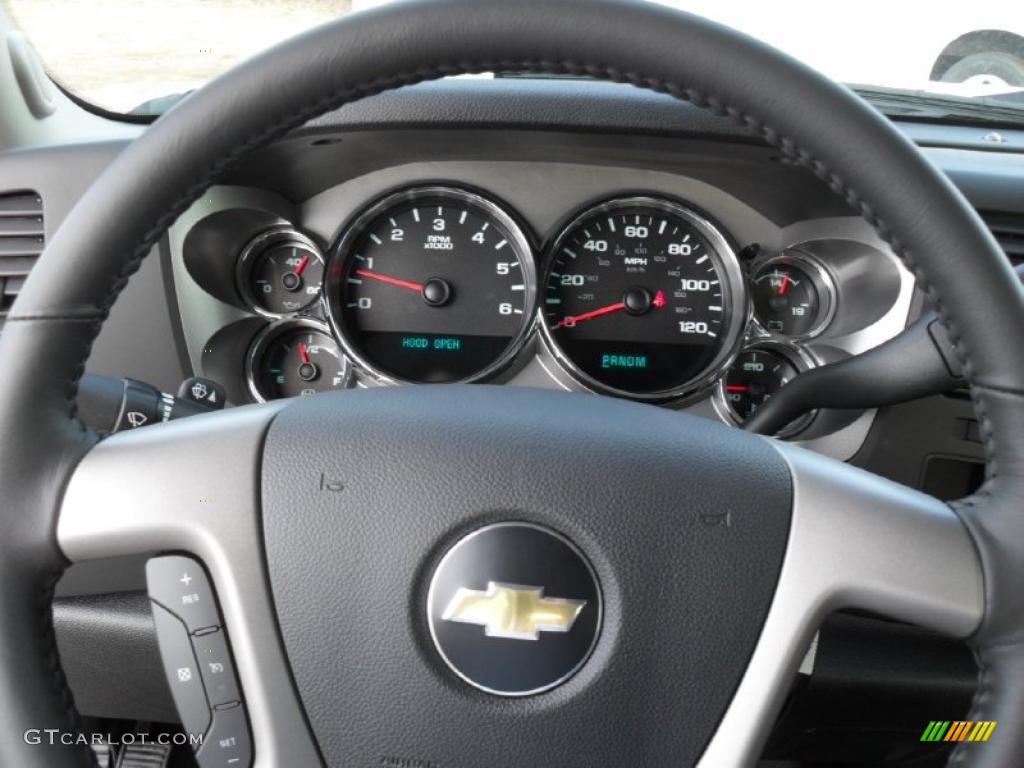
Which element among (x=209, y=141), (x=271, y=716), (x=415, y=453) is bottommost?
(x=271, y=716)

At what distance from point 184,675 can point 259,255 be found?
1.60 m

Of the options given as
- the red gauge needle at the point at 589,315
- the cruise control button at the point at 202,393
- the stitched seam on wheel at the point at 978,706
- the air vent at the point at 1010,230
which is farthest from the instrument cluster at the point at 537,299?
the stitched seam on wheel at the point at 978,706

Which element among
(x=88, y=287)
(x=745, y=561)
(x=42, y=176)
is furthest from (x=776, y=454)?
(x=42, y=176)

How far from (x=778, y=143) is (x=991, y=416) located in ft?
1.01

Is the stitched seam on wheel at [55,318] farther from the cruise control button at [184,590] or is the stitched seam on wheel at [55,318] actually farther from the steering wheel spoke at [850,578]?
the steering wheel spoke at [850,578]

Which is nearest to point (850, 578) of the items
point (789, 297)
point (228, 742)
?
point (228, 742)

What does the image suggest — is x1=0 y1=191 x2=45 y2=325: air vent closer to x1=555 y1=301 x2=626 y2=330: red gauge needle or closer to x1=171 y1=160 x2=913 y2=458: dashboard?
x1=171 y1=160 x2=913 y2=458: dashboard

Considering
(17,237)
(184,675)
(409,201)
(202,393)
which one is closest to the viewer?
(184,675)

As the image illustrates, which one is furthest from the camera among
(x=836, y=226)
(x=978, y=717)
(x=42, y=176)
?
(x=836, y=226)

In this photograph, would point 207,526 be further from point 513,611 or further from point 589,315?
point 589,315

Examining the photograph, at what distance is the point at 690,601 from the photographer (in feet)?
3.20

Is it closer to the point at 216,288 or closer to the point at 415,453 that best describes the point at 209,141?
the point at 415,453

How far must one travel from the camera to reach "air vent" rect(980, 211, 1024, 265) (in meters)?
2.06

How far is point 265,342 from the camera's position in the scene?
244 cm
